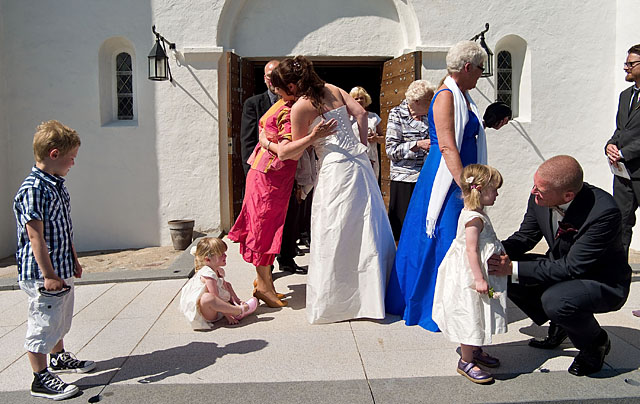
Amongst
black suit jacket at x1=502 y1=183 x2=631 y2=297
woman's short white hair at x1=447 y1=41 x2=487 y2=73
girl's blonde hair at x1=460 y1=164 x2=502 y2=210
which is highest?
woman's short white hair at x1=447 y1=41 x2=487 y2=73

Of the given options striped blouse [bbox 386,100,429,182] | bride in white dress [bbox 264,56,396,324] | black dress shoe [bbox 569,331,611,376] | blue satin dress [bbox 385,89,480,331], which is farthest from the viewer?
striped blouse [bbox 386,100,429,182]

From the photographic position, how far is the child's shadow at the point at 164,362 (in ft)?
10.2

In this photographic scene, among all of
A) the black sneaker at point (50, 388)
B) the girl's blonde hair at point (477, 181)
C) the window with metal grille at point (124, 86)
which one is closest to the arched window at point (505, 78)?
the girl's blonde hair at point (477, 181)

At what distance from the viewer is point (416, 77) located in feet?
23.6

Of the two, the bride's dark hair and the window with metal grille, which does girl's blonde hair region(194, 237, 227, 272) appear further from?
the window with metal grille

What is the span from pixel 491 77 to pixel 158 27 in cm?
485

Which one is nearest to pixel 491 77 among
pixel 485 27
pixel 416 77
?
pixel 485 27

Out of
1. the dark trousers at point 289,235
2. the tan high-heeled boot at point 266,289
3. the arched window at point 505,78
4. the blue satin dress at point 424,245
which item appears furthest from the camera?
the arched window at point 505,78

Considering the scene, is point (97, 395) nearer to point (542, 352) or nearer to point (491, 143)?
point (542, 352)

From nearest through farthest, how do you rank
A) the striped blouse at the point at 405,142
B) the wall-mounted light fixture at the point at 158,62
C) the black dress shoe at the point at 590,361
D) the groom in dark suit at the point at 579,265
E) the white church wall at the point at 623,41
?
1. the groom in dark suit at the point at 579,265
2. the black dress shoe at the point at 590,361
3. the striped blouse at the point at 405,142
4. the wall-mounted light fixture at the point at 158,62
5. the white church wall at the point at 623,41

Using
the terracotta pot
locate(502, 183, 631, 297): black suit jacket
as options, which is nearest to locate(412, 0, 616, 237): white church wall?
the terracotta pot

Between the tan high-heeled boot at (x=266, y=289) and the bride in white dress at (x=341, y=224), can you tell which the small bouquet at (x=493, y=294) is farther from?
the tan high-heeled boot at (x=266, y=289)

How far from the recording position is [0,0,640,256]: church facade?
759cm

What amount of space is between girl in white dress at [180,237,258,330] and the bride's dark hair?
1251mm
